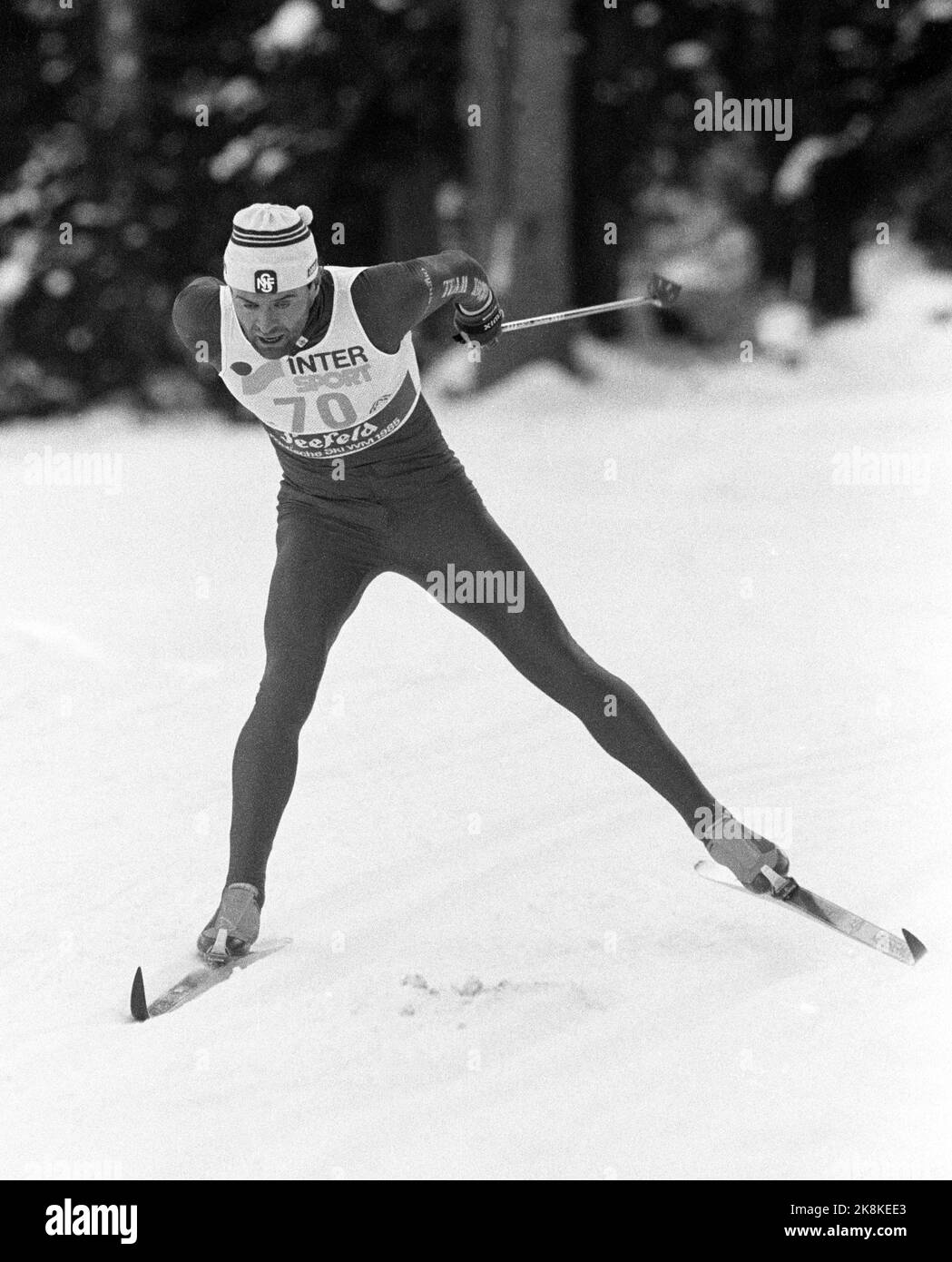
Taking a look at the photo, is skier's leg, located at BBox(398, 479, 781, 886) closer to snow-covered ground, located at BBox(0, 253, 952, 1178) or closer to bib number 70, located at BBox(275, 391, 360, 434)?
bib number 70, located at BBox(275, 391, 360, 434)

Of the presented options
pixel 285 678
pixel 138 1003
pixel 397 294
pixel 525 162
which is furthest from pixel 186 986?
pixel 525 162

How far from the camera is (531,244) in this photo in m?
11.5

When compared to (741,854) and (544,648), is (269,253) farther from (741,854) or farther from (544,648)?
(741,854)

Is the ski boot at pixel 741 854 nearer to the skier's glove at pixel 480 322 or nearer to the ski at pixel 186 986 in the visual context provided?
the ski at pixel 186 986

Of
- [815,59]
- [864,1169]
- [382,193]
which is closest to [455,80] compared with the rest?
[382,193]

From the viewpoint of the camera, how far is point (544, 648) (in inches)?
162

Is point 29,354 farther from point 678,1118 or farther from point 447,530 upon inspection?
point 678,1118

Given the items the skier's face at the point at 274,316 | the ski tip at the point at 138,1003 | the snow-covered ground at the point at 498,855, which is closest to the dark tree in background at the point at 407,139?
the snow-covered ground at the point at 498,855

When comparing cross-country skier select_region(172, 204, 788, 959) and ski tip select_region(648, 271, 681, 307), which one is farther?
ski tip select_region(648, 271, 681, 307)

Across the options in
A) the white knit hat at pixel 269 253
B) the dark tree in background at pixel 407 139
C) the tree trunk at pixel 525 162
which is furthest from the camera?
the dark tree in background at pixel 407 139

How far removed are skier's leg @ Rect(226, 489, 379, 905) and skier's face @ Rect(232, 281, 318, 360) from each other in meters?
A: 0.49

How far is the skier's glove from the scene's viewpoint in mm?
4270

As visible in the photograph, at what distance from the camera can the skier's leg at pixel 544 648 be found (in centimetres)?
412

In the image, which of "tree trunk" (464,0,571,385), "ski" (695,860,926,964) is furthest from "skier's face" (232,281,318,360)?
"tree trunk" (464,0,571,385)
